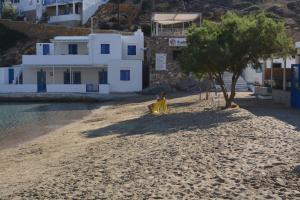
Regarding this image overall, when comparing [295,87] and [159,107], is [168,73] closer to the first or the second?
[159,107]

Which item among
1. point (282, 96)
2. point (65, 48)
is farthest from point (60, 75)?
point (282, 96)

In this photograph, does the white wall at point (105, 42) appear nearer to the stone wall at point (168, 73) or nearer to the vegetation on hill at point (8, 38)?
the stone wall at point (168, 73)

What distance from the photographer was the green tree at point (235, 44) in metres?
26.0

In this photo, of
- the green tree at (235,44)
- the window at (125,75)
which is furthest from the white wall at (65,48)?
the green tree at (235,44)

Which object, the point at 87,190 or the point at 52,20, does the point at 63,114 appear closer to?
the point at 87,190

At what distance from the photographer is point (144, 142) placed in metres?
18.1

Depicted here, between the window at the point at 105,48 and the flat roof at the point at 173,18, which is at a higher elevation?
the flat roof at the point at 173,18

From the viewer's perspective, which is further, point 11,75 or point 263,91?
point 11,75

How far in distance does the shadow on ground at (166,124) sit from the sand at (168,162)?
6cm

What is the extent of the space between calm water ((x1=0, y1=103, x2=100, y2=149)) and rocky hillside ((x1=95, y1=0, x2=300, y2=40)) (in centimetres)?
3442

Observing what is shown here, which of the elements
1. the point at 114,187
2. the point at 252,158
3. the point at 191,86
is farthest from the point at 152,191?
the point at 191,86

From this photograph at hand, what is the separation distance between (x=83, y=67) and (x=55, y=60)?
2.96m

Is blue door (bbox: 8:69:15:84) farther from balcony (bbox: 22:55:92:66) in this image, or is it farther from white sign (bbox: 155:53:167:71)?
white sign (bbox: 155:53:167:71)

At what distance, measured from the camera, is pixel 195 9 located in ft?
266
